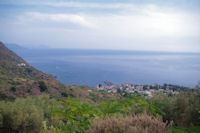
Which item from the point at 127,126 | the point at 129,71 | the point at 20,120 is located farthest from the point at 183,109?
the point at 129,71

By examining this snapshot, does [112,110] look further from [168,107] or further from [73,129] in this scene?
[168,107]

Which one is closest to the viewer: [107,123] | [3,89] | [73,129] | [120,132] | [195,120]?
[120,132]

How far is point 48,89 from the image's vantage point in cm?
1866

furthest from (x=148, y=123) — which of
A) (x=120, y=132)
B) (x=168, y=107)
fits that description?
(x=168, y=107)

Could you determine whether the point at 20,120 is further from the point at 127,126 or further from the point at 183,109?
the point at 183,109

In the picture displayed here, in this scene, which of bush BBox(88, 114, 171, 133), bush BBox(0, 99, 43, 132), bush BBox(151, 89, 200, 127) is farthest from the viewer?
bush BBox(0, 99, 43, 132)

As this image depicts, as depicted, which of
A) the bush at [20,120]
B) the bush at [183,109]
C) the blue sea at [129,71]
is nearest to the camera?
the bush at [183,109]

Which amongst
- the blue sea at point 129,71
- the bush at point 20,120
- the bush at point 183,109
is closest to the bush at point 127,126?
the bush at point 183,109

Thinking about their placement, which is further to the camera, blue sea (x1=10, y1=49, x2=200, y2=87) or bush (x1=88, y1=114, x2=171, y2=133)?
blue sea (x1=10, y1=49, x2=200, y2=87)

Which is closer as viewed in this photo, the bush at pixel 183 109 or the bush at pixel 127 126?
the bush at pixel 127 126

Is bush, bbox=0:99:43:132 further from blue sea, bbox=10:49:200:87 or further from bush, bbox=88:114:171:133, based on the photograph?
blue sea, bbox=10:49:200:87

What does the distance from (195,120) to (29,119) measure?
3691 mm

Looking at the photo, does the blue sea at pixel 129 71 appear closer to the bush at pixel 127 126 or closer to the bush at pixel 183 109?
the bush at pixel 183 109

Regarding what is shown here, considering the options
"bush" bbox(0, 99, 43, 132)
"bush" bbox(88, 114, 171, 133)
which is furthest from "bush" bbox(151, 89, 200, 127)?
"bush" bbox(0, 99, 43, 132)
